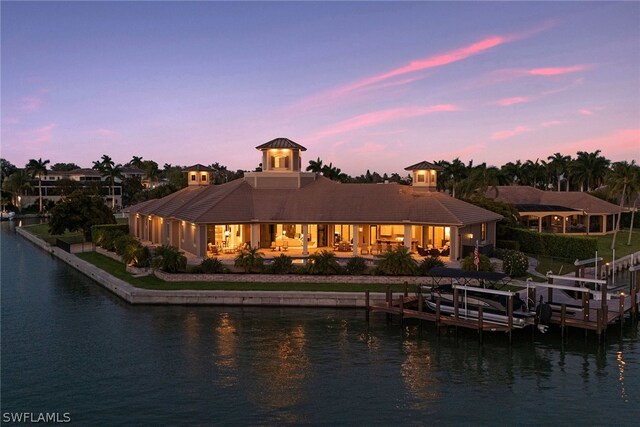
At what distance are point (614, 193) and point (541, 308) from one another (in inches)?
1462

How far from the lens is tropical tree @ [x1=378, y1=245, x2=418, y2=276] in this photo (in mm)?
32719

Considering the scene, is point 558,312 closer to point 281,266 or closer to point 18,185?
point 281,266

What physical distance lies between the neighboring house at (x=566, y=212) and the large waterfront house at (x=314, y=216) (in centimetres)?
2034

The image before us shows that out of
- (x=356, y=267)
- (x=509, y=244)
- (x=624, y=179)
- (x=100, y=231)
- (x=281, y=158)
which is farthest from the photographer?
(x=624, y=179)

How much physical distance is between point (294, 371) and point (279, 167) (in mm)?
27855

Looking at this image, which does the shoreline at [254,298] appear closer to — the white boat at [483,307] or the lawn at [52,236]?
the white boat at [483,307]

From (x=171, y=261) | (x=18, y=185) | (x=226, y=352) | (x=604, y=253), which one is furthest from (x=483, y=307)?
(x=18, y=185)

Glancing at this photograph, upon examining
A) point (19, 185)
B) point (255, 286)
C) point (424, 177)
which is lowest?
point (255, 286)

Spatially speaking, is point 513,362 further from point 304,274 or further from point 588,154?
point 588,154

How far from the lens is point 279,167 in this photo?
45.8 metres

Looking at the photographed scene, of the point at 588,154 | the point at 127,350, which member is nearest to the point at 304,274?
the point at 127,350

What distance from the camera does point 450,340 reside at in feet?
80.1

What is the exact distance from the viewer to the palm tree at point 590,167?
80562 millimetres

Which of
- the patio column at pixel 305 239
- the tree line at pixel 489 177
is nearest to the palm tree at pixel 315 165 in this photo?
the tree line at pixel 489 177
